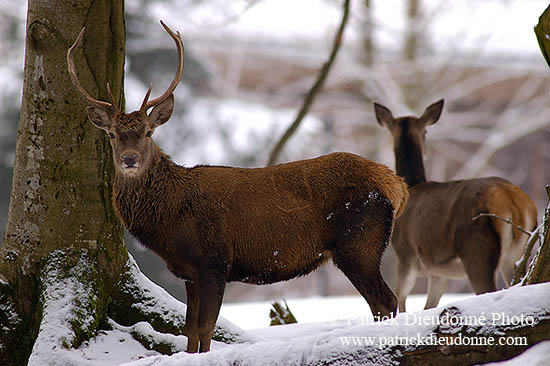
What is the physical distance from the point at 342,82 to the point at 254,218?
1271 centimetres

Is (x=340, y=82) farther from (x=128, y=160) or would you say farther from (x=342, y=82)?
(x=128, y=160)

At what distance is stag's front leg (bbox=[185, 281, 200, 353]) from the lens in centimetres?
475

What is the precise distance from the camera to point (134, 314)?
5.09 meters

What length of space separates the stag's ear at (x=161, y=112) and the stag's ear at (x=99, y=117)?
1.06 feet

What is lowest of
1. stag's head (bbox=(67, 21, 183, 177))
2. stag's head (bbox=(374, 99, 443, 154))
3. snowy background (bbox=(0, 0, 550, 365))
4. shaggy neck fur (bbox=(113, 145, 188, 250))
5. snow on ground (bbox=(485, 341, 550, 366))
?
snow on ground (bbox=(485, 341, 550, 366))

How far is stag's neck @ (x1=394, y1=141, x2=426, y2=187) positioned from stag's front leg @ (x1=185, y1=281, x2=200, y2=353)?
11.8ft

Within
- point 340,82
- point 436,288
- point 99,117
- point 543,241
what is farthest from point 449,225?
point 340,82

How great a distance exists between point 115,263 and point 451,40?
43.1 ft

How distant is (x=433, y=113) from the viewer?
7727mm

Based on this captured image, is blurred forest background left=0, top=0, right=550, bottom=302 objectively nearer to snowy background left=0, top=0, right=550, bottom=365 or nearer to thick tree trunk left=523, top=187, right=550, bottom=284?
snowy background left=0, top=0, right=550, bottom=365

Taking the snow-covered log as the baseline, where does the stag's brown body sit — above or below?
above

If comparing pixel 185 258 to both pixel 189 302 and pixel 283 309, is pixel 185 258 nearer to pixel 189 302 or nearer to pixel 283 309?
pixel 189 302

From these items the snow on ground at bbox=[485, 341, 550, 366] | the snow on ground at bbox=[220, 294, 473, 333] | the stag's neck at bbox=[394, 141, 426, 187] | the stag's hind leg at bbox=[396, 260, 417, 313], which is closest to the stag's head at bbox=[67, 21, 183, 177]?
the snow on ground at bbox=[485, 341, 550, 366]

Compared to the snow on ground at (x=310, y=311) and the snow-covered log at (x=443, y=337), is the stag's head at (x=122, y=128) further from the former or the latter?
the snow on ground at (x=310, y=311)
